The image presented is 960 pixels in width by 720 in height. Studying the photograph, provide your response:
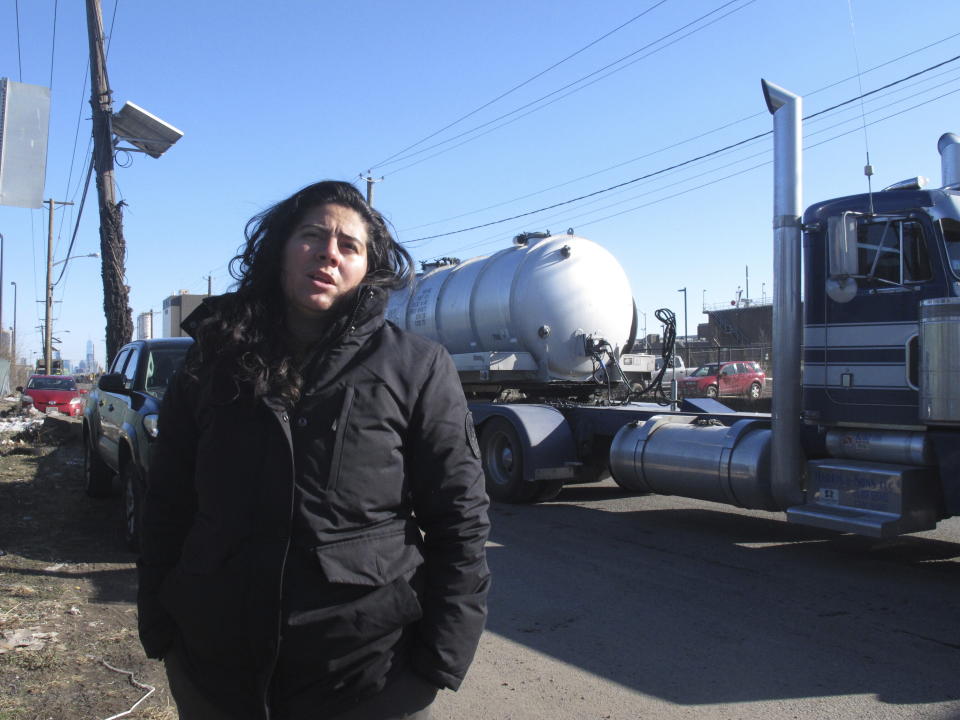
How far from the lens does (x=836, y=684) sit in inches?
164

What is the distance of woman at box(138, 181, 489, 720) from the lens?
1.78 meters

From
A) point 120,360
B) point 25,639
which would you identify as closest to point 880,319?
point 25,639

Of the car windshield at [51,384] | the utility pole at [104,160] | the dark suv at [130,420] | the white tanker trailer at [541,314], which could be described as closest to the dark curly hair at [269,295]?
the dark suv at [130,420]

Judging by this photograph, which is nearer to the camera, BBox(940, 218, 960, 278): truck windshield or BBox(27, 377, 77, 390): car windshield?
BBox(940, 218, 960, 278): truck windshield

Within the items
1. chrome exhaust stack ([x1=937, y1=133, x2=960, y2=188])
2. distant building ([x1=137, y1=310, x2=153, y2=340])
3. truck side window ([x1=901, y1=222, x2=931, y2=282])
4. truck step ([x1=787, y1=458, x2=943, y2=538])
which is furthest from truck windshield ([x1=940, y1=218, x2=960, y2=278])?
distant building ([x1=137, y1=310, x2=153, y2=340])

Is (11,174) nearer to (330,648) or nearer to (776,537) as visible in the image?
(330,648)

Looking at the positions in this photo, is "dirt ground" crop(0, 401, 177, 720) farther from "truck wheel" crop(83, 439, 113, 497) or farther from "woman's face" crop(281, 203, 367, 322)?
"woman's face" crop(281, 203, 367, 322)

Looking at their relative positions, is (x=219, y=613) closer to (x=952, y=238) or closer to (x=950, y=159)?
(x=952, y=238)

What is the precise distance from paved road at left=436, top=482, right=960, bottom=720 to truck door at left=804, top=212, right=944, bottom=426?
1.35 metres

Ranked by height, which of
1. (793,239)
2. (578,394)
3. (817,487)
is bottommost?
(817,487)

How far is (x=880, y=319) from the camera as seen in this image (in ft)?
21.3

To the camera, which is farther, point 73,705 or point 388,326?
point 73,705

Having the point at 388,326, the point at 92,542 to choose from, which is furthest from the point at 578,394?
the point at 388,326

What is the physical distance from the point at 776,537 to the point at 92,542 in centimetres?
631
